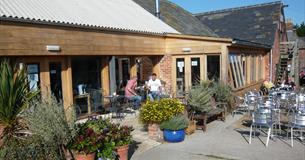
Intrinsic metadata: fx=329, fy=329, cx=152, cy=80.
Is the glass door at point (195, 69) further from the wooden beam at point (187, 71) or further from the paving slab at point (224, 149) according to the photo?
the paving slab at point (224, 149)

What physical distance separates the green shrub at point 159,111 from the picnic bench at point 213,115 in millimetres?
1176

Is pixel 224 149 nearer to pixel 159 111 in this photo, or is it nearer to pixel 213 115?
pixel 159 111

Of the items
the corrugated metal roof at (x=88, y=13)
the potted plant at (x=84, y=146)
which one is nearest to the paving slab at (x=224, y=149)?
the potted plant at (x=84, y=146)

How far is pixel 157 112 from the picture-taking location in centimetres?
807

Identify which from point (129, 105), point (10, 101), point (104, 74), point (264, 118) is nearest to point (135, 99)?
point (129, 105)

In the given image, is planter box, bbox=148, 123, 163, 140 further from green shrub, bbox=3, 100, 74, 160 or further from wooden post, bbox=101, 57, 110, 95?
wooden post, bbox=101, 57, 110, 95

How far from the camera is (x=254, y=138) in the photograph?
8.30m

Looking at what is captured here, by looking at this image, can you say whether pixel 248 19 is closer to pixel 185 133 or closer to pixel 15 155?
pixel 185 133

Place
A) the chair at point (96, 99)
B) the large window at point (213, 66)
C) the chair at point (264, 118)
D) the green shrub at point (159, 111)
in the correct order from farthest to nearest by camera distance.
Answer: the large window at point (213, 66)
the chair at point (96, 99)
the green shrub at point (159, 111)
the chair at point (264, 118)

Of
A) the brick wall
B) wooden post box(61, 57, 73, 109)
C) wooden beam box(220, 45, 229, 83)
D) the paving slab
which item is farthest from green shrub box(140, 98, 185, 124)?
the brick wall

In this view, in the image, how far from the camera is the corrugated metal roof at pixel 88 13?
29.1ft

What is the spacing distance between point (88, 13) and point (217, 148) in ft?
23.1

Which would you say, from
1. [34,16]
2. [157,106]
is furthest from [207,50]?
[34,16]

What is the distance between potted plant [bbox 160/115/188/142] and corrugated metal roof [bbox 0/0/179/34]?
4372 millimetres
